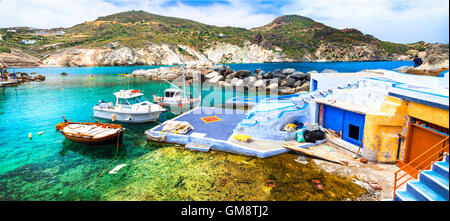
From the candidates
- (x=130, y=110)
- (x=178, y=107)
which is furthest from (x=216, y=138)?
(x=178, y=107)

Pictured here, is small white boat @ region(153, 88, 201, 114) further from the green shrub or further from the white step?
the green shrub

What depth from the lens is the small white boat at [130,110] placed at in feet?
70.9

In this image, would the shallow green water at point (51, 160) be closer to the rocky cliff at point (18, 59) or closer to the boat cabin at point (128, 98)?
the boat cabin at point (128, 98)

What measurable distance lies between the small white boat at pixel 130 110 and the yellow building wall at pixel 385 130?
58.8 feet

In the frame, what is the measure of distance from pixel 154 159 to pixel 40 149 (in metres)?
10.0

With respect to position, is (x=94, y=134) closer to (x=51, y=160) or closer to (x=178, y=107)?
(x=51, y=160)

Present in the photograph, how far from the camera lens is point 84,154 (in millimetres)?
15172

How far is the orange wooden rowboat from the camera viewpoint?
15.4 meters

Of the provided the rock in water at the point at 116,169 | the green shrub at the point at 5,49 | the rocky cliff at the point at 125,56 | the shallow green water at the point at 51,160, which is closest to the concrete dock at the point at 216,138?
the shallow green water at the point at 51,160

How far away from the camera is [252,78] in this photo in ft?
164

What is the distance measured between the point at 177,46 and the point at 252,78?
106562mm

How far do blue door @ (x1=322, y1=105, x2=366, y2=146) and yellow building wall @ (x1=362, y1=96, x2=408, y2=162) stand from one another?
1.23 m

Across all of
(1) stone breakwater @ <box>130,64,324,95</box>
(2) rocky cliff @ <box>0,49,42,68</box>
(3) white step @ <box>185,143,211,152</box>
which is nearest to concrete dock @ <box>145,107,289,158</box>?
(3) white step @ <box>185,143,211,152</box>
